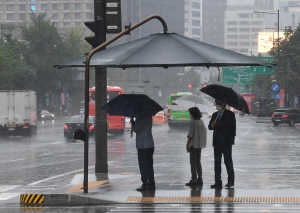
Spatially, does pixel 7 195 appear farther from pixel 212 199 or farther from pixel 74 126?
pixel 74 126

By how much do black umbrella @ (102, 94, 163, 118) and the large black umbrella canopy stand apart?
2.29ft

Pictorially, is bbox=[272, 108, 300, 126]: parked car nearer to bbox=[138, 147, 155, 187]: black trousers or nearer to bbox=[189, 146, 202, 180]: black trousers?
bbox=[189, 146, 202, 180]: black trousers

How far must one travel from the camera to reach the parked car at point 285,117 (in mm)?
73062

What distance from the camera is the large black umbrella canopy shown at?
15836 millimetres

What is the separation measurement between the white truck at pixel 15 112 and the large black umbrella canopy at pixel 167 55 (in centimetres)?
3593

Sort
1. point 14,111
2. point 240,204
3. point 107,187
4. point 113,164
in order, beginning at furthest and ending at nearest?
point 14,111
point 113,164
point 107,187
point 240,204

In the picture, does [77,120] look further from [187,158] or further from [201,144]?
[201,144]

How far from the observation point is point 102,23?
1914 cm

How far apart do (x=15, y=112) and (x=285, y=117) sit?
29479 millimetres

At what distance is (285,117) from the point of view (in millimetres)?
73062

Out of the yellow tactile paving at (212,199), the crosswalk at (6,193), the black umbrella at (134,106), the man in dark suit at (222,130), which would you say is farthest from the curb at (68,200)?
the man in dark suit at (222,130)

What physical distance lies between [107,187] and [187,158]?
39.2 ft

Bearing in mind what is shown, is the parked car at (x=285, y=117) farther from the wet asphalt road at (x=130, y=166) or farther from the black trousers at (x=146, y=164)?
the black trousers at (x=146, y=164)

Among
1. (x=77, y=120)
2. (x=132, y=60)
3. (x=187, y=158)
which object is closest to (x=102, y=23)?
(x=132, y=60)
